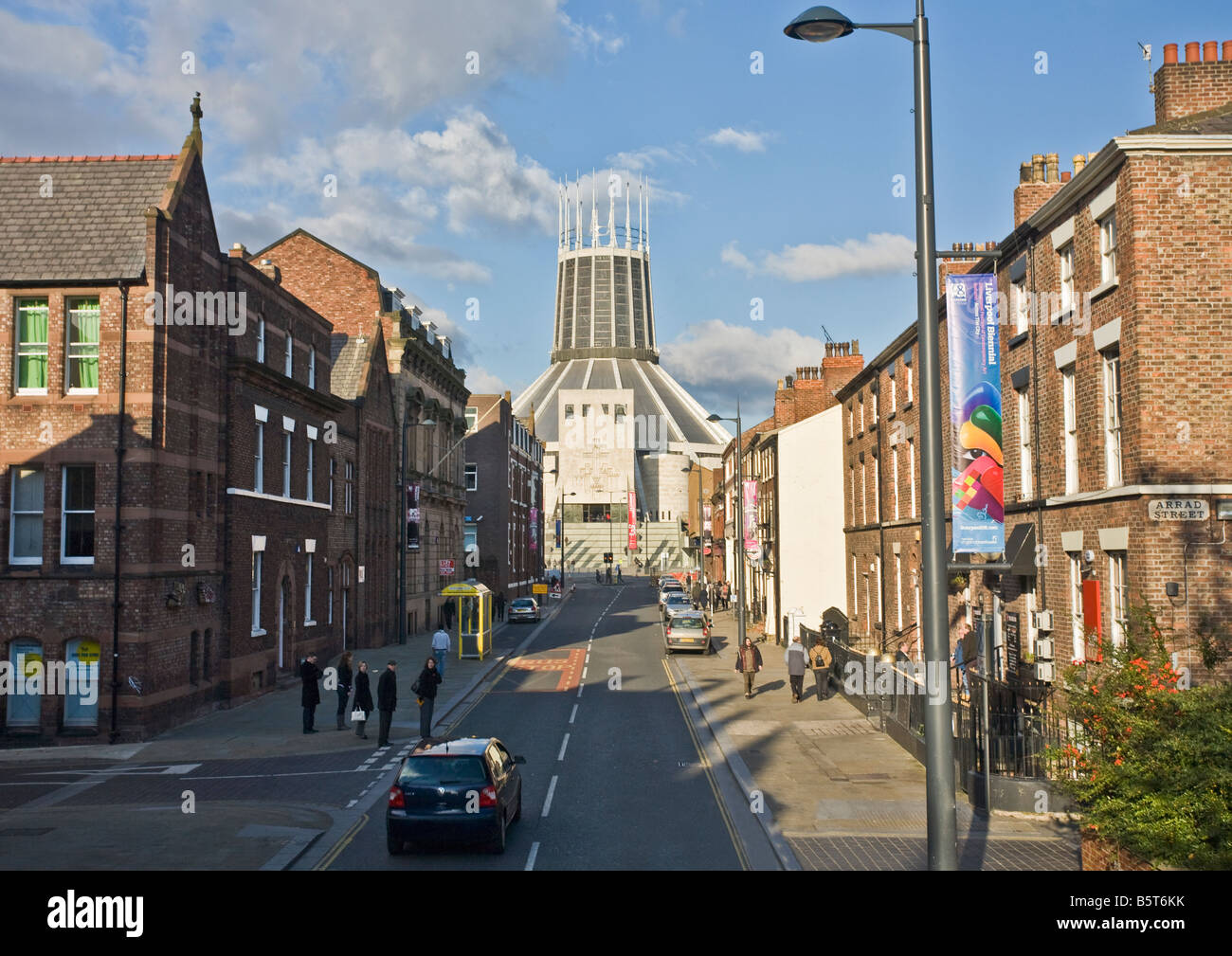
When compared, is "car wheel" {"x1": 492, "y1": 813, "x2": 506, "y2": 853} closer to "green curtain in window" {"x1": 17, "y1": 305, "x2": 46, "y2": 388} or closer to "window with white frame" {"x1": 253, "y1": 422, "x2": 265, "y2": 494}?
"green curtain in window" {"x1": 17, "y1": 305, "x2": 46, "y2": 388}

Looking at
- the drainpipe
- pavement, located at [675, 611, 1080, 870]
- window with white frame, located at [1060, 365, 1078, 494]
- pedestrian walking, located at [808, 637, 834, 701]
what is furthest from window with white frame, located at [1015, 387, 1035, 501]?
the drainpipe

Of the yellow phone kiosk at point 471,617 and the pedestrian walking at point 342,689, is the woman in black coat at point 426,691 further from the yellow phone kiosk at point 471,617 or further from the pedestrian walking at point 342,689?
the yellow phone kiosk at point 471,617

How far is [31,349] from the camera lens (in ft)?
81.5

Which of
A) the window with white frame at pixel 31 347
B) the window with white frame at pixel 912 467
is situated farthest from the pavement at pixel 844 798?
the window with white frame at pixel 31 347

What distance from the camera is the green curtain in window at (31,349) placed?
81.4ft

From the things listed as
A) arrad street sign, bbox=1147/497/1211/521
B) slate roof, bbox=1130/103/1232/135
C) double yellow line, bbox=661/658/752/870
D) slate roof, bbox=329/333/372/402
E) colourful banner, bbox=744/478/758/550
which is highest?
slate roof, bbox=329/333/372/402

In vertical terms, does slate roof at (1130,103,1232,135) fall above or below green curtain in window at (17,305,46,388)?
above

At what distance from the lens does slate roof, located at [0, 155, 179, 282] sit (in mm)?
24703

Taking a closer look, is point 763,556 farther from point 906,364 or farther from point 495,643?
point 906,364

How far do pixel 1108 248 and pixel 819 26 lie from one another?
1069 centimetres

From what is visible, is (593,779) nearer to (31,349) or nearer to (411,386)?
(31,349)

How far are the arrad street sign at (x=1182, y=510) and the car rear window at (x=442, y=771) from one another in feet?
35.2

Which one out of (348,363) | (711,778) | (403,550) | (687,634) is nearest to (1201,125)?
(711,778)
